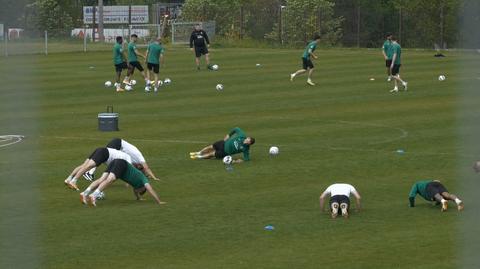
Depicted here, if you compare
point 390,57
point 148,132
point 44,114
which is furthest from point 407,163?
point 390,57

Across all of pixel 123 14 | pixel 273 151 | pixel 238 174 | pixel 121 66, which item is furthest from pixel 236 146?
pixel 123 14

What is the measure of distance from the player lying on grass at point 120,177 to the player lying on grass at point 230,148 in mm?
4952

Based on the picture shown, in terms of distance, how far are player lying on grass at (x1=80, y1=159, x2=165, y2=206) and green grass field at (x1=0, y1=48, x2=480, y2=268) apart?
0.86 feet

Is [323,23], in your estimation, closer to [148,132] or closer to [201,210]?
[148,132]

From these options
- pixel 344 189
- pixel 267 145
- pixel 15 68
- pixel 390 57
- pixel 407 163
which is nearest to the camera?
pixel 15 68

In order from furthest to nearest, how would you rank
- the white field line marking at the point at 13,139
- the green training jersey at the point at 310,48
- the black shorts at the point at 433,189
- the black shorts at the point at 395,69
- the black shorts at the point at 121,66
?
the green training jersey at the point at 310,48, the black shorts at the point at 121,66, the black shorts at the point at 395,69, the black shorts at the point at 433,189, the white field line marking at the point at 13,139

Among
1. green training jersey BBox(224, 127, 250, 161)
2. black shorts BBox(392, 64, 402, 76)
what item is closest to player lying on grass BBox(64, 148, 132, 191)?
green training jersey BBox(224, 127, 250, 161)

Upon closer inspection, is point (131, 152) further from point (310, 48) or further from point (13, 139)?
point (310, 48)

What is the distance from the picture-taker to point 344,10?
73.1m

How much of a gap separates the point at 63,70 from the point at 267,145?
27.3m

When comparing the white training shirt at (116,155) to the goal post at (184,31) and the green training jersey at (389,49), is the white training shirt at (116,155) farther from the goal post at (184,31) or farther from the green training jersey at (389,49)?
the goal post at (184,31)

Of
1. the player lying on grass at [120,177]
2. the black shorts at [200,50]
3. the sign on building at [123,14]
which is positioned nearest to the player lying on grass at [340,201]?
the player lying on grass at [120,177]

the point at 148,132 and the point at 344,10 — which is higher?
the point at 344,10

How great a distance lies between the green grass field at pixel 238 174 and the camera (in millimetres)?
14211
